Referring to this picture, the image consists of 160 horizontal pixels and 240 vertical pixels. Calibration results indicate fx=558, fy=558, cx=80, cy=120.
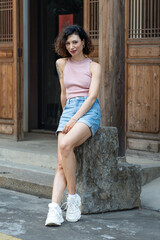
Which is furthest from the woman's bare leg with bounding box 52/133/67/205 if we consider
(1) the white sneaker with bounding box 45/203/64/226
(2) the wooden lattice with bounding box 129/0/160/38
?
(2) the wooden lattice with bounding box 129/0/160/38

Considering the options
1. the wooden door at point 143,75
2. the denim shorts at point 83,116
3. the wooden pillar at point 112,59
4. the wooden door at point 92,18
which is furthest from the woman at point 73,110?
the wooden door at point 92,18

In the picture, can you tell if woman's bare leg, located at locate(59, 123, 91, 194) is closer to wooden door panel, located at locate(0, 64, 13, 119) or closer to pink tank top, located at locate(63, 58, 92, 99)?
pink tank top, located at locate(63, 58, 92, 99)

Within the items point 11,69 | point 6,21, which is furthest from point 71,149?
point 6,21

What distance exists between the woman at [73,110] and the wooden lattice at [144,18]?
2.15 m

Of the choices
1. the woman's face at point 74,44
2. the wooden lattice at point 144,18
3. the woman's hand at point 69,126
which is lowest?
the woman's hand at point 69,126

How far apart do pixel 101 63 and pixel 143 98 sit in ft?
4.17

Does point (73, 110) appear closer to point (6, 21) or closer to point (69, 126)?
point (69, 126)

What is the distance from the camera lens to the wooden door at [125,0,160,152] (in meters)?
7.54

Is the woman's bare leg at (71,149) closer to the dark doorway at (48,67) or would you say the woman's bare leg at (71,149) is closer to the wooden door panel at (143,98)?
the wooden door panel at (143,98)

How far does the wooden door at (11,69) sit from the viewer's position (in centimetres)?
923

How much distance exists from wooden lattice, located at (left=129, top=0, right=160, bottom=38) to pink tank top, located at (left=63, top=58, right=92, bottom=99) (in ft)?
7.46

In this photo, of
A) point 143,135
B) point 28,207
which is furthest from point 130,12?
point 28,207

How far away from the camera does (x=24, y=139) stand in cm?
949

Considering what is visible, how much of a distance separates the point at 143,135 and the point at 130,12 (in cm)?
174
